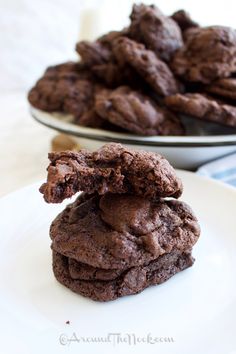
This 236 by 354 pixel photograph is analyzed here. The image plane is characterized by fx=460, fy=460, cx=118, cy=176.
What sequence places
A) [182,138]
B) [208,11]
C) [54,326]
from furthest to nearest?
[208,11] → [182,138] → [54,326]

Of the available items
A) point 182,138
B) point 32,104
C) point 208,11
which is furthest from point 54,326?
point 208,11

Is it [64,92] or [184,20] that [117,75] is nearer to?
[64,92]

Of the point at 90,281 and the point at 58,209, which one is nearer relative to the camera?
the point at 90,281

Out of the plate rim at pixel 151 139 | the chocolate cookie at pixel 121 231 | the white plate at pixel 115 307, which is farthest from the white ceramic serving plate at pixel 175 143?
the chocolate cookie at pixel 121 231

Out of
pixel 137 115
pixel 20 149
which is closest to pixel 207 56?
pixel 137 115

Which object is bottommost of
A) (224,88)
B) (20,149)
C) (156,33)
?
(20,149)

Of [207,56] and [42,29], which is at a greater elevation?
[207,56]

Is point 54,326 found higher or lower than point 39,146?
higher

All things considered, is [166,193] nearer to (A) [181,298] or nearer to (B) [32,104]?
(A) [181,298]

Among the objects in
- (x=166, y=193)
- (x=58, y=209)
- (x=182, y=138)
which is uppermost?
(x=166, y=193)
